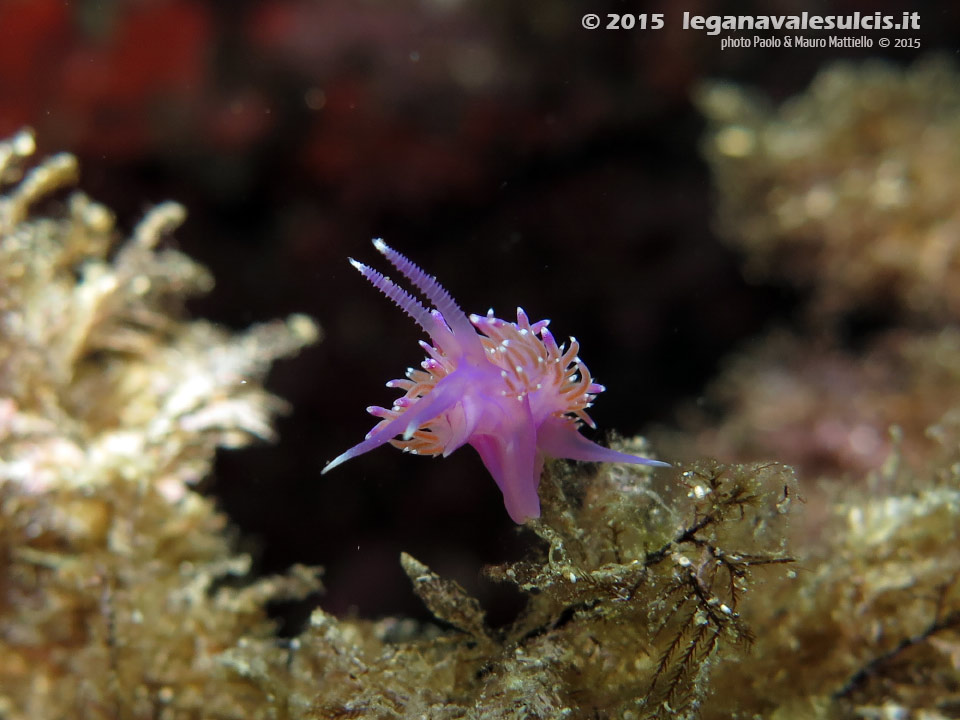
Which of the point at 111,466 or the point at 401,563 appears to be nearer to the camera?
the point at 401,563

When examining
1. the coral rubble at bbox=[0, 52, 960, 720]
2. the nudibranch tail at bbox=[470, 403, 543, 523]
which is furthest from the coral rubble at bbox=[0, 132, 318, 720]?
the nudibranch tail at bbox=[470, 403, 543, 523]

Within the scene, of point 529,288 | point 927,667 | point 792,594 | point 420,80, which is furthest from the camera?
point 420,80

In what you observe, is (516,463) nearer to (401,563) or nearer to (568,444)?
(568,444)

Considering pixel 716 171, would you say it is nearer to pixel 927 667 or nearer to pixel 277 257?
pixel 277 257

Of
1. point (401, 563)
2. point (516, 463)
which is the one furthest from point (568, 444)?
point (401, 563)

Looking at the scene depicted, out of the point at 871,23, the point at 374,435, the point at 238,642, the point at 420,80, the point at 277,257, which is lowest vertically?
the point at 238,642

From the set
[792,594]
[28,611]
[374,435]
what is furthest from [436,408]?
[28,611]

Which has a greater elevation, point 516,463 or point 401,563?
point 516,463

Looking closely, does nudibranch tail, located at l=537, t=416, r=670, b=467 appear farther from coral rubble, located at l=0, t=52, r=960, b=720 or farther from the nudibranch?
coral rubble, located at l=0, t=52, r=960, b=720

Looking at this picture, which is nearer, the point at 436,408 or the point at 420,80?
the point at 436,408
